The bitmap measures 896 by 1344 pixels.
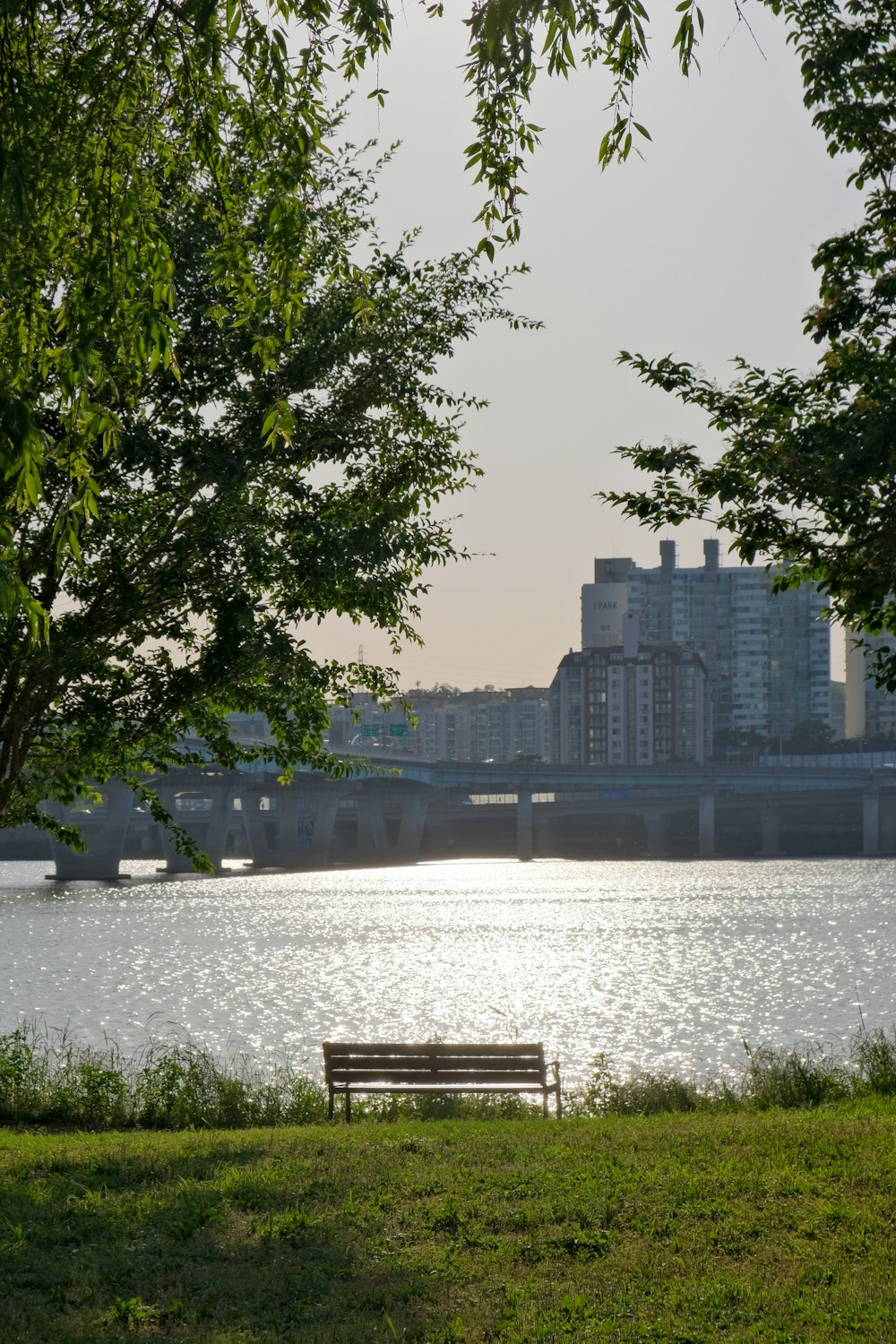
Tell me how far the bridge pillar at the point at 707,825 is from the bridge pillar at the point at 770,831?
309 inches

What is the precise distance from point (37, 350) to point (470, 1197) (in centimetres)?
678

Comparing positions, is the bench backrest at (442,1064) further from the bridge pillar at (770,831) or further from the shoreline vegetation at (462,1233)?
the bridge pillar at (770,831)

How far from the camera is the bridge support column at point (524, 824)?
486 feet

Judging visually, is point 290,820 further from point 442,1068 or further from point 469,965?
point 442,1068

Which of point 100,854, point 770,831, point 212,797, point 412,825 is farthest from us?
point 770,831

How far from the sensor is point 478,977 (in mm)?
54250

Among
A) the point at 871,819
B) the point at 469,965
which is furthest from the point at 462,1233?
the point at 871,819

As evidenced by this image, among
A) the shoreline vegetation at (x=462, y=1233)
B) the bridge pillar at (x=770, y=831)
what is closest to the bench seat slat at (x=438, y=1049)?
the shoreline vegetation at (x=462, y=1233)

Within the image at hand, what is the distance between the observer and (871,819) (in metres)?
145

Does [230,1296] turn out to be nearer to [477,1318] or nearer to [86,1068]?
[477,1318]

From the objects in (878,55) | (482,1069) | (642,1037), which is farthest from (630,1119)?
(642,1037)

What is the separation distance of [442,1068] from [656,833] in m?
143

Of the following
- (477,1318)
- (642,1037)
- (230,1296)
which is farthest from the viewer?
(642,1037)

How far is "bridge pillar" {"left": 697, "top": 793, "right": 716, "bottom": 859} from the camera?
5704 inches
